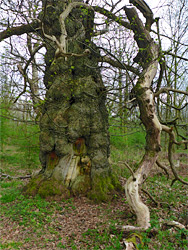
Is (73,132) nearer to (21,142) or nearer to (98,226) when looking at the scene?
(98,226)

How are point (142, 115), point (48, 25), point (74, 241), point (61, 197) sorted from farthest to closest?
point (48, 25) < point (61, 197) < point (142, 115) < point (74, 241)

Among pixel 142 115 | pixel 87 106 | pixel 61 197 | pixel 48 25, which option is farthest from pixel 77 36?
pixel 61 197

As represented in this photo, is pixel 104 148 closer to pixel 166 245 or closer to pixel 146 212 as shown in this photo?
pixel 146 212

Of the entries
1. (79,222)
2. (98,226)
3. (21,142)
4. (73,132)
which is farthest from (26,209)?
(21,142)

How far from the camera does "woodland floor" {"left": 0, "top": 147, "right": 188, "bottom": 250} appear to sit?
10.6 ft

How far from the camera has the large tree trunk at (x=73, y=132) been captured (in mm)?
5246

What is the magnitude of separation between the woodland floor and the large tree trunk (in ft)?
1.58

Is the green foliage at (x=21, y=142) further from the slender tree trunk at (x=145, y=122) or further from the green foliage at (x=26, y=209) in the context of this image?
the slender tree trunk at (x=145, y=122)

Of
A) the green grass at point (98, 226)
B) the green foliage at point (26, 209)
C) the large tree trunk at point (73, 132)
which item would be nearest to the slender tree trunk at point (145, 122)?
the green grass at point (98, 226)

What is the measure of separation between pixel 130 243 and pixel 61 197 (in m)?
2.50

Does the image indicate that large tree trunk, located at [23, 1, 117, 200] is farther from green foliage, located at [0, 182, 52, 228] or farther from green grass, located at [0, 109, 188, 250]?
green grass, located at [0, 109, 188, 250]

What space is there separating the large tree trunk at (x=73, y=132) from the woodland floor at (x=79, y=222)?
48 cm

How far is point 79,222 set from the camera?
407cm

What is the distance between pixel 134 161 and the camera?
8906 mm
